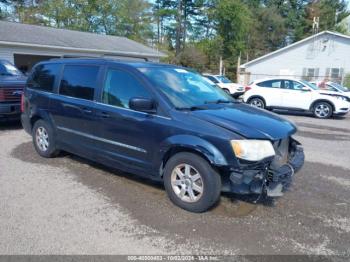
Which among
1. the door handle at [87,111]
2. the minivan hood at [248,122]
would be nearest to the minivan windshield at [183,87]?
the minivan hood at [248,122]

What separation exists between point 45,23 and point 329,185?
42.9 m

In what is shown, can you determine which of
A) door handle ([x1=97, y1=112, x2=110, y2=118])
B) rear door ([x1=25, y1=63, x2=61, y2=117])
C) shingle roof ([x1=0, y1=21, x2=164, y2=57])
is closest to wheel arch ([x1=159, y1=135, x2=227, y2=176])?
door handle ([x1=97, y1=112, x2=110, y2=118])

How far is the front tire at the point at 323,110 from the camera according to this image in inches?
544

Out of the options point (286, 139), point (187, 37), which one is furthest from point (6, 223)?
point (187, 37)

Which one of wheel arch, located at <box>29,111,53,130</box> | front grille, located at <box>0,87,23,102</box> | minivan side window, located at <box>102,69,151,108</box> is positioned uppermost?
minivan side window, located at <box>102,69,151,108</box>

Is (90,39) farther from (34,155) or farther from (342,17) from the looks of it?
(342,17)

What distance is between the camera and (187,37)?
50281mm

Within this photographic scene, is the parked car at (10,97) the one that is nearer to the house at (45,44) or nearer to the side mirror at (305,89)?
the house at (45,44)

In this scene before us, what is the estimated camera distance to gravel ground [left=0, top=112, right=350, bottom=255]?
3549 millimetres

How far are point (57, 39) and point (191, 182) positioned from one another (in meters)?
19.8

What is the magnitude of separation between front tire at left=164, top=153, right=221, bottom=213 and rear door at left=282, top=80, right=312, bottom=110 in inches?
439

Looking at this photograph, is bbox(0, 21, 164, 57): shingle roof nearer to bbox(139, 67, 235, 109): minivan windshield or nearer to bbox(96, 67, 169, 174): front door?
bbox(96, 67, 169, 174): front door

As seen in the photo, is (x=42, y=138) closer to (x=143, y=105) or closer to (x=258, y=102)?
(x=143, y=105)

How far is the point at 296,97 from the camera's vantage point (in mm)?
14242
